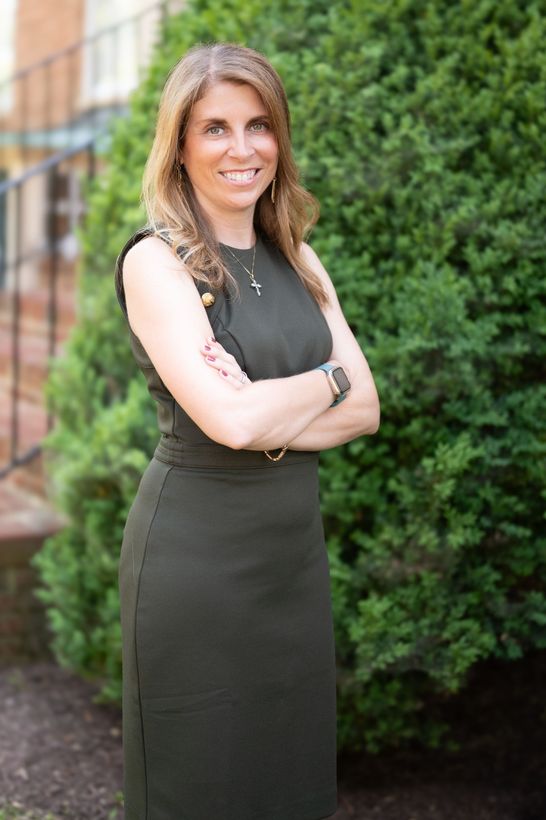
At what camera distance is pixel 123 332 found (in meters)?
4.09

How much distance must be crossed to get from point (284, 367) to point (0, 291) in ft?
23.9

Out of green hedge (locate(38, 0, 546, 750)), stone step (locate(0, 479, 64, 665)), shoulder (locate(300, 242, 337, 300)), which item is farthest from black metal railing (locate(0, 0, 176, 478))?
shoulder (locate(300, 242, 337, 300))

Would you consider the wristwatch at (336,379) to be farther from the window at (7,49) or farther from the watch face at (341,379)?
the window at (7,49)

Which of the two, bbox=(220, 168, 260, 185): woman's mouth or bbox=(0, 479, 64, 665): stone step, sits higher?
bbox=(220, 168, 260, 185): woman's mouth

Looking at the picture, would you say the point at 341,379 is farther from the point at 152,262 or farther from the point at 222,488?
the point at 152,262

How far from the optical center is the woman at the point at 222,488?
2.42m

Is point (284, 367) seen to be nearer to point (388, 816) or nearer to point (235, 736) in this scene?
point (235, 736)

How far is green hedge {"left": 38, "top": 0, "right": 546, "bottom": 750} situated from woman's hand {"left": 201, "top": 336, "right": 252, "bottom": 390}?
2.66 feet

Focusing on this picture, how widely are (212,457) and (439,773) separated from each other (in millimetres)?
1990

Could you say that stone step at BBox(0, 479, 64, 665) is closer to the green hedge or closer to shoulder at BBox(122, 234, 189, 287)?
the green hedge

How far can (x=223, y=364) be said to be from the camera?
236cm

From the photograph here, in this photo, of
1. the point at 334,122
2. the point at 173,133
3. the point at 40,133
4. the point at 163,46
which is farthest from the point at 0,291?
the point at 173,133

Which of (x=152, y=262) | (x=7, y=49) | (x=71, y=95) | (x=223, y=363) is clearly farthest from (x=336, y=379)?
(x=7, y=49)

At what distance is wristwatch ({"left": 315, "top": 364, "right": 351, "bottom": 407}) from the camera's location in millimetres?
2551
